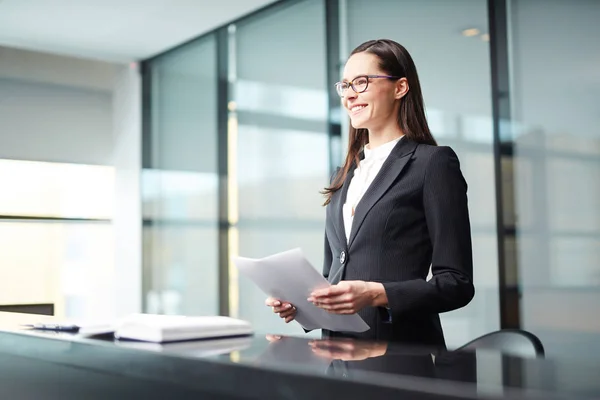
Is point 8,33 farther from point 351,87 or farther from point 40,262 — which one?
point 351,87

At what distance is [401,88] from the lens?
83.7 inches

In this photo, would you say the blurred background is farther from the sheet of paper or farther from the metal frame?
the sheet of paper

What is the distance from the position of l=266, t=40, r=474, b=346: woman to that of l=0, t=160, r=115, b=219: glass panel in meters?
4.82

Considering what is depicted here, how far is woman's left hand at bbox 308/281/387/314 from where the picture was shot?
1.75 meters

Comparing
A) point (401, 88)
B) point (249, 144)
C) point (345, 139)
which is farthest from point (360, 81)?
point (249, 144)

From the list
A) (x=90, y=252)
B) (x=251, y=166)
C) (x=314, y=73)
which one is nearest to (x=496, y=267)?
(x=314, y=73)

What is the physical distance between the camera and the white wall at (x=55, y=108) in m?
6.48

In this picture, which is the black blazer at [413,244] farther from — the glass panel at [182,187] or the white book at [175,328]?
the glass panel at [182,187]

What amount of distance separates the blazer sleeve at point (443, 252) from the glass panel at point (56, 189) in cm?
518

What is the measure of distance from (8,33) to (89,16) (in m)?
0.87

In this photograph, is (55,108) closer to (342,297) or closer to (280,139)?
(280,139)

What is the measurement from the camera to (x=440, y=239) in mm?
1906

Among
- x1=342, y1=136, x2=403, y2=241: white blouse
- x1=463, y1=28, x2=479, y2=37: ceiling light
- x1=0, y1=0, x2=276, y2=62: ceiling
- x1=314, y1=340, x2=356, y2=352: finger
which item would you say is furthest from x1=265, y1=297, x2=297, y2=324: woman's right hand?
x1=0, y1=0, x2=276, y2=62: ceiling

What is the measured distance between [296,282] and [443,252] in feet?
A: 1.22
